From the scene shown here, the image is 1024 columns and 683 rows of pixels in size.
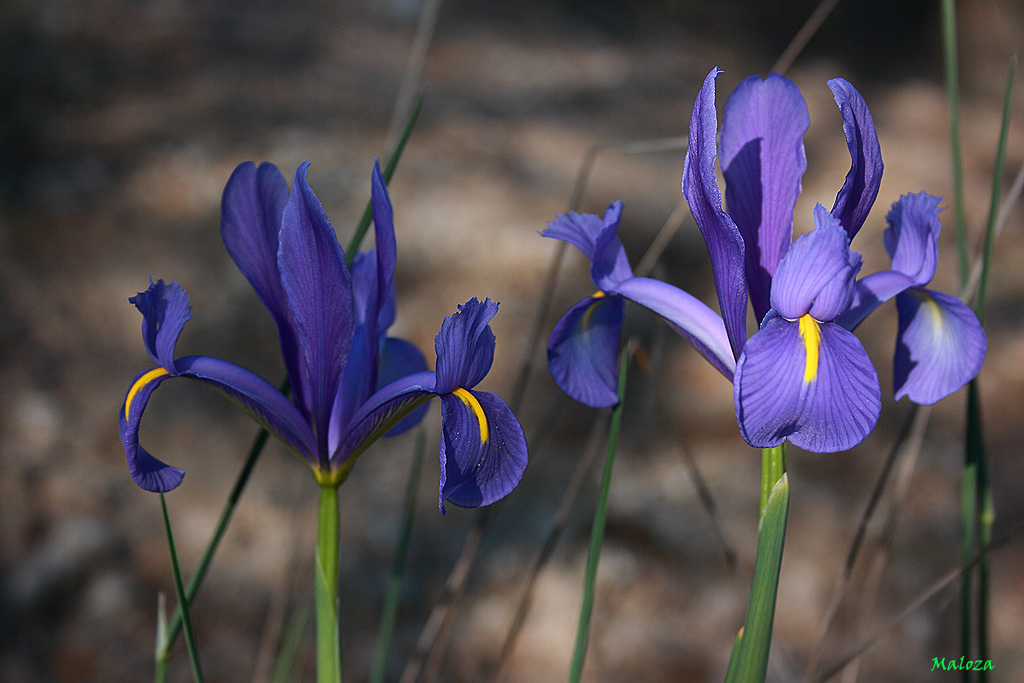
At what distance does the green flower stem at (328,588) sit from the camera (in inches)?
15.6

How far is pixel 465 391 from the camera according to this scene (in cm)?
38

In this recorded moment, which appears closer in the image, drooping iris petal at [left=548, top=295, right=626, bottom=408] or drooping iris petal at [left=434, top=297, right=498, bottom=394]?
drooping iris petal at [left=434, top=297, right=498, bottom=394]

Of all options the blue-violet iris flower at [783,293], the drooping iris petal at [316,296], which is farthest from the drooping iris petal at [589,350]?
the drooping iris petal at [316,296]

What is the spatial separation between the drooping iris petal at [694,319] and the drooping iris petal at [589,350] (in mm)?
48

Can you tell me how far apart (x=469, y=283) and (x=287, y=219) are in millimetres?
1253

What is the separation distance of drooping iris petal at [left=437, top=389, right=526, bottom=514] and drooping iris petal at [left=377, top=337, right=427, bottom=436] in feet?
0.40

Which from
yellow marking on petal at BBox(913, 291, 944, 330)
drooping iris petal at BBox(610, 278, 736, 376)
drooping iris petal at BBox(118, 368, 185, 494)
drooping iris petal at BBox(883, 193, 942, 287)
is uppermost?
drooping iris petal at BBox(883, 193, 942, 287)

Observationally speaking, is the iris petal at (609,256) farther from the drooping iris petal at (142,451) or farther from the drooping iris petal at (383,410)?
the drooping iris petal at (142,451)

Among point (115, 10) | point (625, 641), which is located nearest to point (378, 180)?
point (625, 641)

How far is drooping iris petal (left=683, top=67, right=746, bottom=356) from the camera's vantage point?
0.37m

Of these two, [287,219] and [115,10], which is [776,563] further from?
[115,10]

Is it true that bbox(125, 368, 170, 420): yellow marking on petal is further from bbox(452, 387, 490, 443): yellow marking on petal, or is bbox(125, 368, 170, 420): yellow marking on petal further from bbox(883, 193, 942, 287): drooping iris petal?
bbox(883, 193, 942, 287): drooping iris petal

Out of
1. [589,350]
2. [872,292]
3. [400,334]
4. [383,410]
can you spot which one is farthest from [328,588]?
[400,334]

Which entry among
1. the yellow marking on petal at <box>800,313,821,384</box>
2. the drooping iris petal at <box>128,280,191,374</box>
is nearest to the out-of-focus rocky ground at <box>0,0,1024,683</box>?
the yellow marking on petal at <box>800,313,821,384</box>
